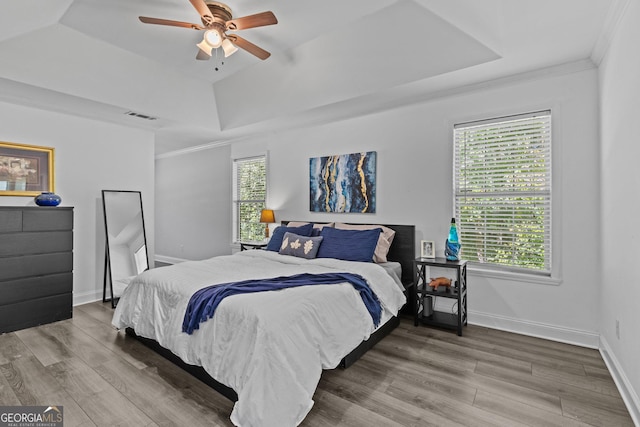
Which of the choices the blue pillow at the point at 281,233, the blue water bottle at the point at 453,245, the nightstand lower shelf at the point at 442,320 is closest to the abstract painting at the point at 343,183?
the blue pillow at the point at 281,233

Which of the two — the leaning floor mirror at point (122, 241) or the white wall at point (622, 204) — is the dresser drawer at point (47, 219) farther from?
the white wall at point (622, 204)

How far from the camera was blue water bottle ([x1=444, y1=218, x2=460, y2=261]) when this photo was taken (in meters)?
3.43

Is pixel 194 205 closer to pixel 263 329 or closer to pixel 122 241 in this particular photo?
pixel 122 241

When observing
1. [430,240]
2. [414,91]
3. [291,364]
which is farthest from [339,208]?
[291,364]

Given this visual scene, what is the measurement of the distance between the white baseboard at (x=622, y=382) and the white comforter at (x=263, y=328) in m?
1.60

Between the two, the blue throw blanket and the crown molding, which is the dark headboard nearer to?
the blue throw blanket

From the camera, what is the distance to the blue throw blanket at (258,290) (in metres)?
2.26

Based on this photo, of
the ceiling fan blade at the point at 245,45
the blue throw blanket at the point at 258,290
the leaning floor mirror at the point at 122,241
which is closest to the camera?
the blue throw blanket at the point at 258,290

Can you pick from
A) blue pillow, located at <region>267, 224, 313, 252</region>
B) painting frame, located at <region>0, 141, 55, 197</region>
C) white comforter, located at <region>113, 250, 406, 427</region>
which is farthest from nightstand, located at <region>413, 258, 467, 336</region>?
painting frame, located at <region>0, 141, 55, 197</region>

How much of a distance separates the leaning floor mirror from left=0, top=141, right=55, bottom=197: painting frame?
0.64 m

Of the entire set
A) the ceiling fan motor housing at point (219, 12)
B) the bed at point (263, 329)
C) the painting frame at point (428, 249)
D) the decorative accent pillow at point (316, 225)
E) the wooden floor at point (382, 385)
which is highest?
the ceiling fan motor housing at point (219, 12)

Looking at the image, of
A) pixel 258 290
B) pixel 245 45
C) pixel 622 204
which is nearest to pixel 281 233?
pixel 258 290

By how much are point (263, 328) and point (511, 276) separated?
2654mm

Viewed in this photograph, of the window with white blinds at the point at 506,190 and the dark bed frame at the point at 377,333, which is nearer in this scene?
the dark bed frame at the point at 377,333
